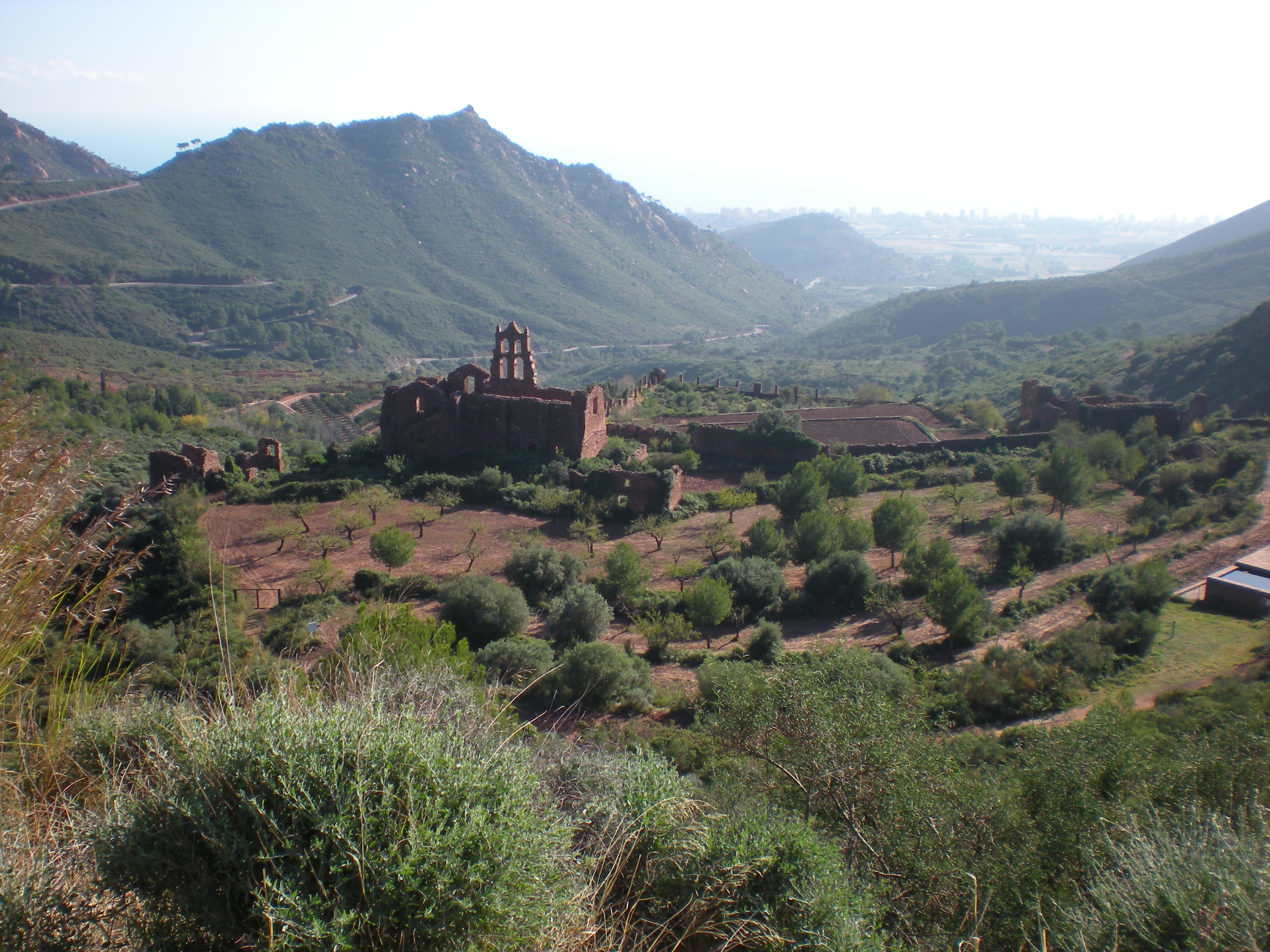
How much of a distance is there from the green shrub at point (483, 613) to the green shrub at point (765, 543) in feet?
25.8

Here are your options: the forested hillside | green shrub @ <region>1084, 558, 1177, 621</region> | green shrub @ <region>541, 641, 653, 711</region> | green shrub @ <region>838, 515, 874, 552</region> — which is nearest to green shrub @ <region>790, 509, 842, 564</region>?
green shrub @ <region>838, 515, 874, 552</region>

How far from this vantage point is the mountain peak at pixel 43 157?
104188 mm

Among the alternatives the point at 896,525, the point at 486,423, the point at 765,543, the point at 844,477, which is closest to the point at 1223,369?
the point at 844,477

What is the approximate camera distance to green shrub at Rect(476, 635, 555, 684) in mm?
12883

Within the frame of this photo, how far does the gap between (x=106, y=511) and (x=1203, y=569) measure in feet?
81.8

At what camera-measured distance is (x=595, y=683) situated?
1281cm

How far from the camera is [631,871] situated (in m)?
4.65

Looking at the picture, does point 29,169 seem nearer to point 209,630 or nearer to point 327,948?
point 209,630

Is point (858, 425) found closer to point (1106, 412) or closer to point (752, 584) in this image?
point (1106, 412)

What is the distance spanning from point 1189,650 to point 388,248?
88.0 m

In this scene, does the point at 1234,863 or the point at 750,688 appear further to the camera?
the point at 750,688

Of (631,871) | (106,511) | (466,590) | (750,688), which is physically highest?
(106,511)

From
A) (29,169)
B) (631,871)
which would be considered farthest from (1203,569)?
(29,169)

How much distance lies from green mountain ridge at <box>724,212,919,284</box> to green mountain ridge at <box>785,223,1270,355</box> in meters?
78.5
